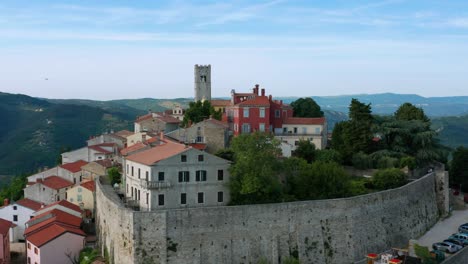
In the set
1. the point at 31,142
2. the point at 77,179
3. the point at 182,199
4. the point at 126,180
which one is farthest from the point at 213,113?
the point at 31,142

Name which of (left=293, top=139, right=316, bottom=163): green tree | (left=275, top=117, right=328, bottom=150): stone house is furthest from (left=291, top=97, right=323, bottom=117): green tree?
(left=293, top=139, right=316, bottom=163): green tree

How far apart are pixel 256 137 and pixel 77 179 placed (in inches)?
1063

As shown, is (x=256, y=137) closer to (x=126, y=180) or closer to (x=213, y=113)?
(x=126, y=180)

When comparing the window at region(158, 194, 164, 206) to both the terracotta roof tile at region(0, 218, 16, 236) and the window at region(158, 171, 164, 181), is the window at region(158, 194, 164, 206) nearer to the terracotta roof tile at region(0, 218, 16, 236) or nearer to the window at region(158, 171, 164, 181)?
the window at region(158, 171, 164, 181)

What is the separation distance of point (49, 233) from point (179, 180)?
1299 cm

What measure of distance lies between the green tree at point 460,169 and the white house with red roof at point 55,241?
140ft

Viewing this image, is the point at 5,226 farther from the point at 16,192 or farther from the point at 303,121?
the point at 303,121

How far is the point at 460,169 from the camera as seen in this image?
2399 inches

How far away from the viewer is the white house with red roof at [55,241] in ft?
138

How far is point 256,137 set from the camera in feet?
139

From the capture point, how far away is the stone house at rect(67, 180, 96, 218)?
171ft

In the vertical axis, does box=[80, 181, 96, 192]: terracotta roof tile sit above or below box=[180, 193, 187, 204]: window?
below

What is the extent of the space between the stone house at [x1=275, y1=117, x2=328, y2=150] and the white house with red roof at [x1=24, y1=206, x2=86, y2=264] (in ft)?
84.5

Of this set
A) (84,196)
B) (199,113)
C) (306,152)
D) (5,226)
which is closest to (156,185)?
(84,196)
